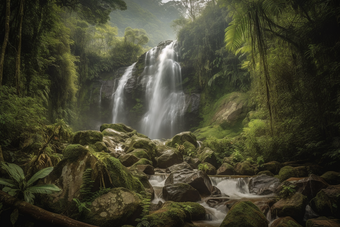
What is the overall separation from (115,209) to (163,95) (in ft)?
61.1

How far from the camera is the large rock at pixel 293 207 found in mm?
3258

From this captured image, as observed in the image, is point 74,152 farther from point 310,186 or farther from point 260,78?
point 260,78

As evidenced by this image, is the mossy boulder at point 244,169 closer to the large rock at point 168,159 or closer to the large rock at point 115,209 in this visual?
the large rock at point 168,159

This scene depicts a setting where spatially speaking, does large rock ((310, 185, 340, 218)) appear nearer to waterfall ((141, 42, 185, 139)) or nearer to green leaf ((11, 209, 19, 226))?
green leaf ((11, 209, 19, 226))

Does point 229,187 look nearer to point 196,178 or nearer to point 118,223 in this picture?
point 196,178

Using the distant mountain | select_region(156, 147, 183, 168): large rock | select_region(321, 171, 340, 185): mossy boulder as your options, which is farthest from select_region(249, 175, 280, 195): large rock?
the distant mountain

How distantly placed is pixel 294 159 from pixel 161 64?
62.1 ft

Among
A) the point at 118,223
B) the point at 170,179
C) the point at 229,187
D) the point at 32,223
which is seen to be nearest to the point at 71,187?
the point at 32,223

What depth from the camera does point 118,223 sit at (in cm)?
262

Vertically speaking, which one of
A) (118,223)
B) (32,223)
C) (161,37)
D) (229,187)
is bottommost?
(229,187)

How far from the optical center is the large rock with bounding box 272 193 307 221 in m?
3.26

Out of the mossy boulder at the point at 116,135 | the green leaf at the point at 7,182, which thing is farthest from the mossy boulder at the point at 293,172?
the mossy boulder at the point at 116,135

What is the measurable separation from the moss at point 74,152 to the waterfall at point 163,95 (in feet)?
49.2

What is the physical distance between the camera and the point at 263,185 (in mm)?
5090
